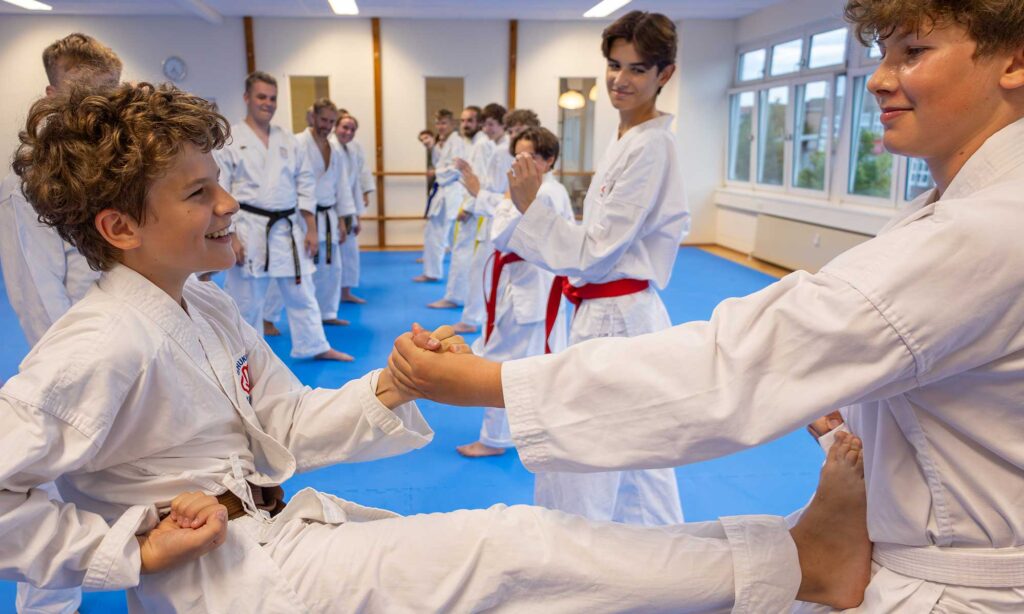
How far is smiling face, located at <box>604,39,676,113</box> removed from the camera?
240cm

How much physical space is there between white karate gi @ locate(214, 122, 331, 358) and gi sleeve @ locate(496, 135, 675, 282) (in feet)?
8.17

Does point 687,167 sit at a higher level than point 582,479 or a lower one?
higher

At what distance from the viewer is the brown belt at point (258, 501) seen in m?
1.31

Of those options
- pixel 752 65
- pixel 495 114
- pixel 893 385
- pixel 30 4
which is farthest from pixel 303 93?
pixel 893 385

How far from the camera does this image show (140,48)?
9.91 meters

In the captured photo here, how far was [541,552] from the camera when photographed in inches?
42.8

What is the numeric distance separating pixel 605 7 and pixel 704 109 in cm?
232

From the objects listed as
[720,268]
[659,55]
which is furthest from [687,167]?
[659,55]

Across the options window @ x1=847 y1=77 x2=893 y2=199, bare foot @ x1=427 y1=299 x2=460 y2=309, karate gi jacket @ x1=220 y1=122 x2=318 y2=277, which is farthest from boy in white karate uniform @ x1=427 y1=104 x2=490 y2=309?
window @ x1=847 y1=77 x2=893 y2=199

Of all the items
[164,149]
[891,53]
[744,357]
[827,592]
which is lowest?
[827,592]

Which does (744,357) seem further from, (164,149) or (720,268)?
(720,268)

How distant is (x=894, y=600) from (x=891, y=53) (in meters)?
0.79

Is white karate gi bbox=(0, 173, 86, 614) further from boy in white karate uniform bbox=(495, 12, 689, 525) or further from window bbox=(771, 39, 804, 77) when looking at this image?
window bbox=(771, 39, 804, 77)

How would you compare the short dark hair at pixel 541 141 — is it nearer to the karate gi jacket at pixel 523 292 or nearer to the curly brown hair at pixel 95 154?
the karate gi jacket at pixel 523 292
